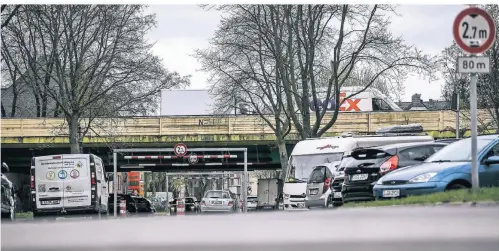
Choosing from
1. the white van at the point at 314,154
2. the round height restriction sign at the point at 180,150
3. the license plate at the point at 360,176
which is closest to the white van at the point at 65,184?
the round height restriction sign at the point at 180,150

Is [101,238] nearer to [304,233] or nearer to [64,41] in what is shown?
[304,233]

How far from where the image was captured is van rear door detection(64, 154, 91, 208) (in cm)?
3134

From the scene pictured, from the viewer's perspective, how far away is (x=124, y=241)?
10.2m

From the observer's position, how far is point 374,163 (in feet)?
70.5

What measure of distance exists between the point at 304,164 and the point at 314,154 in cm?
65

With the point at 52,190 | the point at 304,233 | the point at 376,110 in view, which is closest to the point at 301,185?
the point at 52,190

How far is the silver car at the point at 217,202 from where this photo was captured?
43500 mm

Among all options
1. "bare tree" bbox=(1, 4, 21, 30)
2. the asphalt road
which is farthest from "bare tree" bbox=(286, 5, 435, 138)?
the asphalt road

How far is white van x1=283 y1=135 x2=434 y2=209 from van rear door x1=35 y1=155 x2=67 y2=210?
718 cm

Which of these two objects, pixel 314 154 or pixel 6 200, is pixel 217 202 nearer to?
pixel 314 154

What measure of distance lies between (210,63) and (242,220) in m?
27.6

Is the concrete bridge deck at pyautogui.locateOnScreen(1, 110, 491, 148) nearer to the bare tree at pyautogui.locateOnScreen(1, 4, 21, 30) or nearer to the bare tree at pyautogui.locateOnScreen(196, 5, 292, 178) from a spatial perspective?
the bare tree at pyautogui.locateOnScreen(196, 5, 292, 178)

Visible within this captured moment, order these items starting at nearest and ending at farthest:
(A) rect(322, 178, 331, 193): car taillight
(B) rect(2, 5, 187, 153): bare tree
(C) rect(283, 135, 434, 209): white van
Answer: (A) rect(322, 178, 331, 193): car taillight < (C) rect(283, 135, 434, 209): white van < (B) rect(2, 5, 187, 153): bare tree

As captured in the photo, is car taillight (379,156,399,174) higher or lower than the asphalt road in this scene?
higher
